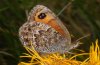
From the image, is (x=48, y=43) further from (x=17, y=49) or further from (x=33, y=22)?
(x=17, y=49)

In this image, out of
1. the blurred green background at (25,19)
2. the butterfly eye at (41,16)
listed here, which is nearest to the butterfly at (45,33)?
the butterfly eye at (41,16)

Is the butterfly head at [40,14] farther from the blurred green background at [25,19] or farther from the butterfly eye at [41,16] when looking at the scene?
the blurred green background at [25,19]

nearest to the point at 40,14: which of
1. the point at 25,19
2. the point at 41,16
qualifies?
the point at 41,16

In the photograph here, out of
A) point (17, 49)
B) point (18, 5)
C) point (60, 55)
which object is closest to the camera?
point (60, 55)

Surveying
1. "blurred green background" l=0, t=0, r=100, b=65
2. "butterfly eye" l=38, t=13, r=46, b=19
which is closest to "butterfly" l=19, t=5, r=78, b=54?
"butterfly eye" l=38, t=13, r=46, b=19

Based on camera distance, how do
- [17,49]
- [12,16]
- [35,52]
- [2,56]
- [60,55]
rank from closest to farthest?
[35,52] → [60,55] → [17,49] → [2,56] → [12,16]

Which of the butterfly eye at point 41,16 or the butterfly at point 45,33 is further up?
the butterfly eye at point 41,16

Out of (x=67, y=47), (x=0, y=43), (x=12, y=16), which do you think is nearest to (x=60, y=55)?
(x=67, y=47)

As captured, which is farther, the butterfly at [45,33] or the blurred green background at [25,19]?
the blurred green background at [25,19]
